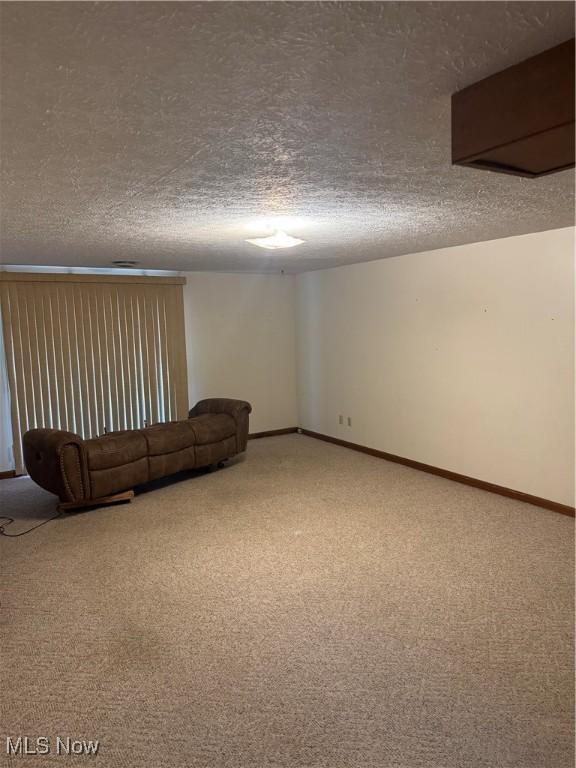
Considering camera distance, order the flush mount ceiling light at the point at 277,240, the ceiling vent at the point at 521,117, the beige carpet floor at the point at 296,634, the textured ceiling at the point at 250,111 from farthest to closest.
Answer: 1. the flush mount ceiling light at the point at 277,240
2. the beige carpet floor at the point at 296,634
3. the ceiling vent at the point at 521,117
4. the textured ceiling at the point at 250,111

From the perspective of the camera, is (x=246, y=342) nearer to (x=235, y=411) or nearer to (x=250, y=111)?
(x=235, y=411)

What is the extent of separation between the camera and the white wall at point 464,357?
14.2 feet

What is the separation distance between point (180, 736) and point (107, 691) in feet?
1.51

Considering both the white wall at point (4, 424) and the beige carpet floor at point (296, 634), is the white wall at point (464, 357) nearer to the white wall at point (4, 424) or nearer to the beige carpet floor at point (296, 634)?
the beige carpet floor at point (296, 634)

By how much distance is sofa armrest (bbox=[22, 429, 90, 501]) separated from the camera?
4461mm

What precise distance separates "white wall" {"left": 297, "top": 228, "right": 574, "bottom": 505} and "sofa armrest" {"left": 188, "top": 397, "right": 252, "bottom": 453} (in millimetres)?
1404

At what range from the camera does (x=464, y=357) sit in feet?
16.7

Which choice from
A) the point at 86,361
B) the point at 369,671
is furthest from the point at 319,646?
the point at 86,361

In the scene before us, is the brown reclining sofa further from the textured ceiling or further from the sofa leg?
the textured ceiling

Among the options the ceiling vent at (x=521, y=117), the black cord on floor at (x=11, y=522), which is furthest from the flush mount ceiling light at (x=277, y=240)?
the black cord on floor at (x=11, y=522)

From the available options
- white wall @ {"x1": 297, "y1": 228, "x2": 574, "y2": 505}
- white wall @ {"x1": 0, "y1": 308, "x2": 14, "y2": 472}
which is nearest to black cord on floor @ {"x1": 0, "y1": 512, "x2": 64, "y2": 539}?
white wall @ {"x1": 0, "y1": 308, "x2": 14, "y2": 472}

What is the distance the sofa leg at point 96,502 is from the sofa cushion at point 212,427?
0.88 m

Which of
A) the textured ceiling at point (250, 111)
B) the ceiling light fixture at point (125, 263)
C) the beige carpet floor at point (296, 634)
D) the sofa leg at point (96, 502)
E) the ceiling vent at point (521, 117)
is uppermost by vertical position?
the ceiling light fixture at point (125, 263)

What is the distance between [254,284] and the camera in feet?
24.1
